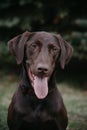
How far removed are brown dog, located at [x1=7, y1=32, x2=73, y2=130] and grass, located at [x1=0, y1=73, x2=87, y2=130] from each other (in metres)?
1.20

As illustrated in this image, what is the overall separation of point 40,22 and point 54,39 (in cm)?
736

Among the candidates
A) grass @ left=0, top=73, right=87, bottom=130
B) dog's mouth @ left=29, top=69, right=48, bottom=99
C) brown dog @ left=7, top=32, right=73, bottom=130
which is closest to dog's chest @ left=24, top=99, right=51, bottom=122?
brown dog @ left=7, top=32, right=73, bottom=130

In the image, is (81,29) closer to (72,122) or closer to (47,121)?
(72,122)

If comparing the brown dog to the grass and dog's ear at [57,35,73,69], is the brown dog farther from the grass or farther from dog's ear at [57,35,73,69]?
the grass

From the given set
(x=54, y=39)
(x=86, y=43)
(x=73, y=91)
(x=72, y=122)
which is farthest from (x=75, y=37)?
(x=54, y=39)

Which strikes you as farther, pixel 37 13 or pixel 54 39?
pixel 37 13

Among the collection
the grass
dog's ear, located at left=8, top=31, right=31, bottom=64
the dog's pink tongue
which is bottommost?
the grass

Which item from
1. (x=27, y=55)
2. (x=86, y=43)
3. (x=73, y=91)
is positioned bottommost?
(x=73, y=91)

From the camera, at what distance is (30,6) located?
15.0 metres

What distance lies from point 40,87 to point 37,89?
0.06 m

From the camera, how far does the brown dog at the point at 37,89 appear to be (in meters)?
7.43

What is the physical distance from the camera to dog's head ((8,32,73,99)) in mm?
7324

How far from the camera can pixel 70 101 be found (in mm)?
12023

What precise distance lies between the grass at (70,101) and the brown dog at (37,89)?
1198 mm
